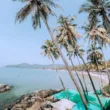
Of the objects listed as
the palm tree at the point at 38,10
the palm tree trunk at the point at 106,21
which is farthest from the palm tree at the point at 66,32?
the palm tree at the point at 38,10

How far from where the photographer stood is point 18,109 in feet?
91.4

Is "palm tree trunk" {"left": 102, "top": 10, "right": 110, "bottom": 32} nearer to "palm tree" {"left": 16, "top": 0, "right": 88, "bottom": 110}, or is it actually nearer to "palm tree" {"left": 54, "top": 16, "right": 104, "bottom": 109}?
"palm tree" {"left": 54, "top": 16, "right": 104, "bottom": 109}

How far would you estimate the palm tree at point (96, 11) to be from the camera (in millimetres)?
24212

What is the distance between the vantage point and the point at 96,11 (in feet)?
80.7

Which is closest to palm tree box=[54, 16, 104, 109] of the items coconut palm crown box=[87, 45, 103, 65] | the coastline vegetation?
the coastline vegetation

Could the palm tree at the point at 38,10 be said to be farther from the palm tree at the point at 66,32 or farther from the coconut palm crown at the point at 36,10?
the palm tree at the point at 66,32

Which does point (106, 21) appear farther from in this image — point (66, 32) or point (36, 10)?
point (36, 10)

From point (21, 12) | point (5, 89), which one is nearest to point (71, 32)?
point (21, 12)

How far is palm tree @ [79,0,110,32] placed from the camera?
2421 cm

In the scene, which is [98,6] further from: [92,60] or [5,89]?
[5,89]

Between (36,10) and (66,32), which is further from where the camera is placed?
(66,32)

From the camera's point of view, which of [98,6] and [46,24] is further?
[98,6]

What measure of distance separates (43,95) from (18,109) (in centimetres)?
958

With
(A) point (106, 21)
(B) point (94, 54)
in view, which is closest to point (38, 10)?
(A) point (106, 21)
